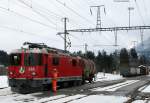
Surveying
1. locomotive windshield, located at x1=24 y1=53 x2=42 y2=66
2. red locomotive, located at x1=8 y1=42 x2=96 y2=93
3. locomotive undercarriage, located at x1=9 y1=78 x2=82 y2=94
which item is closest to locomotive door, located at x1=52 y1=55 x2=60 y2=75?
red locomotive, located at x1=8 y1=42 x2=96 y2=93

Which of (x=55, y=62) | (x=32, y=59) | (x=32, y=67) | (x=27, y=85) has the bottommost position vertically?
(x=27, y=85)

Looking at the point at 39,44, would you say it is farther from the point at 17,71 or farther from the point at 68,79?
the point at 68,79

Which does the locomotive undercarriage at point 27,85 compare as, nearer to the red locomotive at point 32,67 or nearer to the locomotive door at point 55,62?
Answer: the red locomotive at point 32,67

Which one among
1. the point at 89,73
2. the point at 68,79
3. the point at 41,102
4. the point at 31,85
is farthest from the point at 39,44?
the point at 89,73

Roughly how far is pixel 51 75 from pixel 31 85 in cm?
277

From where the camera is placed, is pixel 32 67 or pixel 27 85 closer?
pixel 27 85

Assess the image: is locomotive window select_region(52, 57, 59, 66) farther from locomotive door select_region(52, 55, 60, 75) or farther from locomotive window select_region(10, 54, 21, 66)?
locomotive window select_region(10, 54, 21, 66)

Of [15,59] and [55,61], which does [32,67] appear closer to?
[15,59]

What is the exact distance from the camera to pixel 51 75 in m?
28.7

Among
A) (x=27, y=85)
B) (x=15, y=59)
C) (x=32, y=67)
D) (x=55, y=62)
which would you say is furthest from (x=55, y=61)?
(x=27, y=85)

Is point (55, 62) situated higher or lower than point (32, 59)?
lower

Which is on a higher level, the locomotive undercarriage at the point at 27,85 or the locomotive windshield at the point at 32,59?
the locomotive windshield at the point at 32,59

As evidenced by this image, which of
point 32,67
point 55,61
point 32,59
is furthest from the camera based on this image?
point 55,61

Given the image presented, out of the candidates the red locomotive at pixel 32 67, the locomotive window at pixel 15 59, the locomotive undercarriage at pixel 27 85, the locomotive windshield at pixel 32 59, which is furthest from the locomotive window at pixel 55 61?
the locomotive window at pixel 15 59
